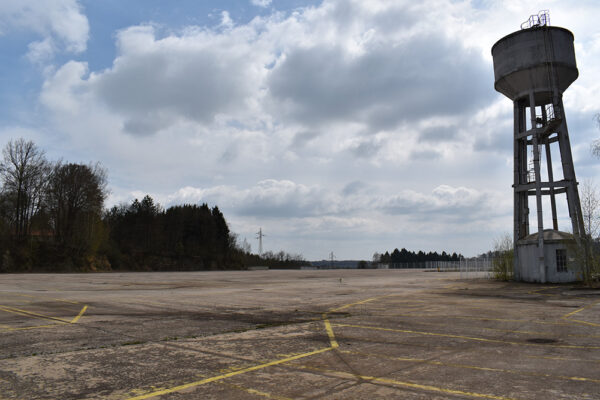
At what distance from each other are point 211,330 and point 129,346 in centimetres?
214

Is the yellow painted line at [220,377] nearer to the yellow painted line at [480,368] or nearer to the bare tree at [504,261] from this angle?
the yellow painted line at [480,368]

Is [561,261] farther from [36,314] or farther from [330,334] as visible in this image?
[36,314]

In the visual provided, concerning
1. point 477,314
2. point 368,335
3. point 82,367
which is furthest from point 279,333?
point 477,314

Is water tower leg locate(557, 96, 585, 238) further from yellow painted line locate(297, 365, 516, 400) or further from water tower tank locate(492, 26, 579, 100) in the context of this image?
yellow painted line locate(297, 365, 516, 400)

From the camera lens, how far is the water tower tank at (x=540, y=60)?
28.3 meters

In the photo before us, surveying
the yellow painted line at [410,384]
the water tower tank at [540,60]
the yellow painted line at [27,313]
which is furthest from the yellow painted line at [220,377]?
the water tower tank at [540,60]

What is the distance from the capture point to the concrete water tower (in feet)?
90.1

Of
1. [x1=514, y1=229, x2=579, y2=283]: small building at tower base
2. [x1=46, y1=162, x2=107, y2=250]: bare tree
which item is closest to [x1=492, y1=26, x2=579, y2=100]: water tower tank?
[x1=514, y1=229, x2=579, y2=283]: small building at tower base

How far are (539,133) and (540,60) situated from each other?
508 cm

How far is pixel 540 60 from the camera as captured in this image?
28281 millimetres

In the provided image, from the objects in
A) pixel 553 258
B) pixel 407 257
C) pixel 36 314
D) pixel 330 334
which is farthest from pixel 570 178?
pixel 407 257

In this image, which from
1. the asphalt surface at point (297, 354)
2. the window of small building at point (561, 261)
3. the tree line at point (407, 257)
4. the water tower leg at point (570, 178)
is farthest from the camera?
the tree line at point (407, 257)

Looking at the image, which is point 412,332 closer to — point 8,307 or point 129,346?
point 129,346

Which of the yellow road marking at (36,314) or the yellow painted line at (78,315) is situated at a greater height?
the yellow road marking at (36,314)
